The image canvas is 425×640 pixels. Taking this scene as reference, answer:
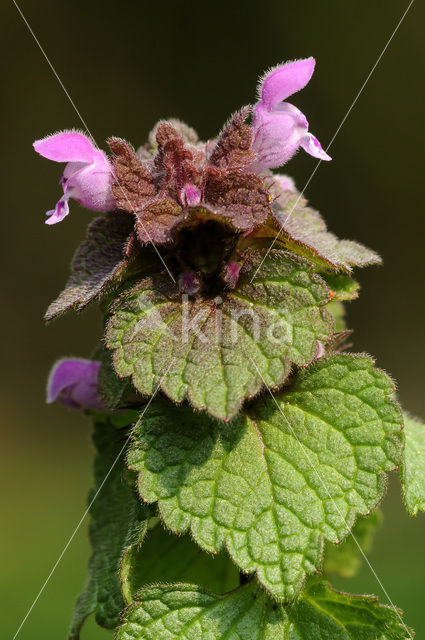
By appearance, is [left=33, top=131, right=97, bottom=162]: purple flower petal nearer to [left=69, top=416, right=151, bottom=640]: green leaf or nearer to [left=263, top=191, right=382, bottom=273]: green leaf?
[left=263, top=191, right=382, bottom=273]: green leaf

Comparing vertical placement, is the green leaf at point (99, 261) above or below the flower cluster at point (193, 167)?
below

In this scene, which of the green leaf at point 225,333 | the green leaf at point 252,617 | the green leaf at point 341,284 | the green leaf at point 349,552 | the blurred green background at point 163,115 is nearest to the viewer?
the green leaf at point 225,333

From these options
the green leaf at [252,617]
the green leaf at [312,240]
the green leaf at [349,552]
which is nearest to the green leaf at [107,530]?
the green leaf at [252,617]

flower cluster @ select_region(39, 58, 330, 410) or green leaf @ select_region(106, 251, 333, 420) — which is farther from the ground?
flower cluster @ select_region(39, 58, 330, 410)

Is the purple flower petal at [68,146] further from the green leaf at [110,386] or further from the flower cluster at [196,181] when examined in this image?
the green leaf at [110,386]

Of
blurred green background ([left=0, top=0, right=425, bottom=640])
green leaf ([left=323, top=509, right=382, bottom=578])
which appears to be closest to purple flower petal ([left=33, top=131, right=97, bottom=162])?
green leaf ([left=323, top=509, right=382, bottom=578])

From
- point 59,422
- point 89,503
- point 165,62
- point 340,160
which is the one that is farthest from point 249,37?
point 89,503

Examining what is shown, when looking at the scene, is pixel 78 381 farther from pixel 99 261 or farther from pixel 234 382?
pixel 234 382
